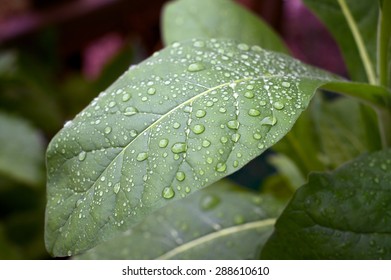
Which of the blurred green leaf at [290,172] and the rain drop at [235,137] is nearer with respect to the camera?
the rain drop at [235,137]

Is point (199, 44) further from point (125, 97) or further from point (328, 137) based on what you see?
point (328, 137)

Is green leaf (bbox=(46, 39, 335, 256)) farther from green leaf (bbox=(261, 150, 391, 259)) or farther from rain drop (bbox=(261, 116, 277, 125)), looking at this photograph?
green leaf (bbox=(261, 150, 391, 259))

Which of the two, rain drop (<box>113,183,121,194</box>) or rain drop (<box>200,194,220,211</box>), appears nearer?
rain drop (<box>113,183,121,194</box>)

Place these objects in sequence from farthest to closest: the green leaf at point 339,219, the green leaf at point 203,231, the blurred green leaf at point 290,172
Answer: the blurred green leaf at point 290,172, the green leaf at point 203,231, the green leaf at point 339,219

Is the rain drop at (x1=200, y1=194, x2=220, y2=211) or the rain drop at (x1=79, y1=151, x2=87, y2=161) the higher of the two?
the rain drop at (x1=79, y1=151, x2=87, y2=161)

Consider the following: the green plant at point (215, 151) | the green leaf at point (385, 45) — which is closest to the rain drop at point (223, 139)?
the green plant at point (215, 151)

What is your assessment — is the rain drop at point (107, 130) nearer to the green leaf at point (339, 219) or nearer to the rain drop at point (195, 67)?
the rain drop at point (195, 67)

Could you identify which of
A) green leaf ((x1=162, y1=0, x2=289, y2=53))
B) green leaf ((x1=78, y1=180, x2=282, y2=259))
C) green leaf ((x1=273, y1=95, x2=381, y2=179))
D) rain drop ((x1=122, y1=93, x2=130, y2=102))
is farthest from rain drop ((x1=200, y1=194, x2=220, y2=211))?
rain drop ((x1=122, y1=93, x2=130, y2=102))
